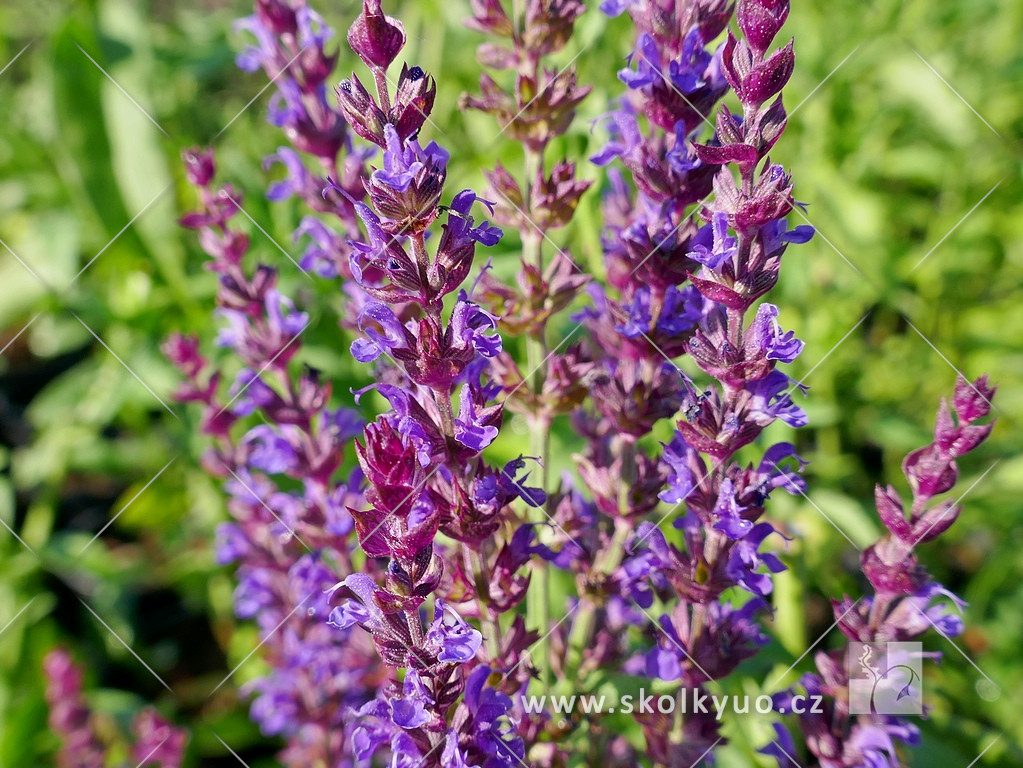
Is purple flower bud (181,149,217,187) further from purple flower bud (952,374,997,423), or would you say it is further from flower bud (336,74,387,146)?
purple flower bud (952,374,997,423)

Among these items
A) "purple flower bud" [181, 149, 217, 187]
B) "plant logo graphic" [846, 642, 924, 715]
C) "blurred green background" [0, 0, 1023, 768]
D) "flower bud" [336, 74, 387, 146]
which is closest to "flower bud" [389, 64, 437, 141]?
"flower bud" [336, 74, 387, 146]

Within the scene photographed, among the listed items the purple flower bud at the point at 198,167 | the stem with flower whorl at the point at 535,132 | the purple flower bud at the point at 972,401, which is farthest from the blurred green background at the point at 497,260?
the purple flower bud at the point at 972,401

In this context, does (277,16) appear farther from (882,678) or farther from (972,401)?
(882,678)

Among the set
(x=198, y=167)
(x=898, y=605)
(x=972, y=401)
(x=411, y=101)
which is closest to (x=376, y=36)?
(x=411, y=101)

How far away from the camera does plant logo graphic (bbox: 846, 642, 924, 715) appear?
111cm

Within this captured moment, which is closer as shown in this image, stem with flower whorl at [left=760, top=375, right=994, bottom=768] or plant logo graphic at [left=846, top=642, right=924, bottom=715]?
stem with flower whorl at [left=760, top=375, right=994, bottom=768]

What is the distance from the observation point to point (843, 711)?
3.82ft

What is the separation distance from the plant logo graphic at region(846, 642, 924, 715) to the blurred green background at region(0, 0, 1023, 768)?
0.79 m

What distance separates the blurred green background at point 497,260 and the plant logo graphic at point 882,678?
79cm

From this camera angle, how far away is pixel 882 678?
1.11m

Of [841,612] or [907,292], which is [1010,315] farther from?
[841,612]

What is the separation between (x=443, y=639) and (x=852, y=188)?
227cm

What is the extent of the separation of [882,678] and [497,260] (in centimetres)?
120

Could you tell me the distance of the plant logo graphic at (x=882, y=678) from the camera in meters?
1.11
